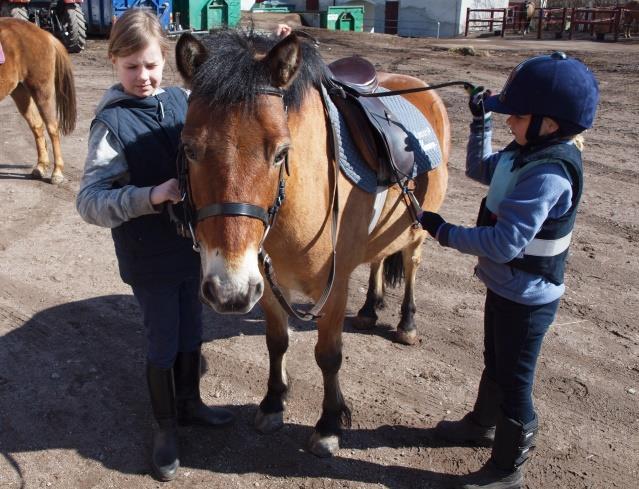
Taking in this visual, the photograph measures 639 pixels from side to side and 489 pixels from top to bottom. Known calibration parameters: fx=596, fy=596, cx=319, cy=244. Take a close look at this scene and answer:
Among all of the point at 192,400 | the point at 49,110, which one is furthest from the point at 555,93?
the point at 49,110

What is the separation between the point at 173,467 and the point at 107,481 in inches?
11.4

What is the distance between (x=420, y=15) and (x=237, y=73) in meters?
29.3

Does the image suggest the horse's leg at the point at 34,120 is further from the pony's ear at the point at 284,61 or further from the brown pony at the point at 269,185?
the pony's ear at the point at 284,61

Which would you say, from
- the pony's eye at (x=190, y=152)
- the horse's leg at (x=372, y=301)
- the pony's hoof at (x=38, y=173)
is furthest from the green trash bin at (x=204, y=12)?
the pony's eye at (x=190, y=152)

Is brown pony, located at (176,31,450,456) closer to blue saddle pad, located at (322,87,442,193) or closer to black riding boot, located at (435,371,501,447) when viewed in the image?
blue saddle pad, located at (322,87,442,193)

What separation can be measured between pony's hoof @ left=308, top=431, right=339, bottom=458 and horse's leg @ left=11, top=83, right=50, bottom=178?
499 centimetres

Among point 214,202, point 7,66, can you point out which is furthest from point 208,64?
point 7,66

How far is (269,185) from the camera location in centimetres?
198

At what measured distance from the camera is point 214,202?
192cm

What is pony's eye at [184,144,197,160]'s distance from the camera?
1.93m

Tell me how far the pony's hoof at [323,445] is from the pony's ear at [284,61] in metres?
1.67

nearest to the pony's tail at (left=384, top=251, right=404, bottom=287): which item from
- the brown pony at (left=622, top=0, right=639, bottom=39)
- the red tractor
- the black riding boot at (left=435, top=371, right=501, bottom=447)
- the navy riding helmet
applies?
the black riding boot at (left=435, top=371, right=501, bottom=447)

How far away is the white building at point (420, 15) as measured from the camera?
91.0 feet

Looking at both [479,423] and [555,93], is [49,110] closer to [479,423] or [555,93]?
[479,423]
